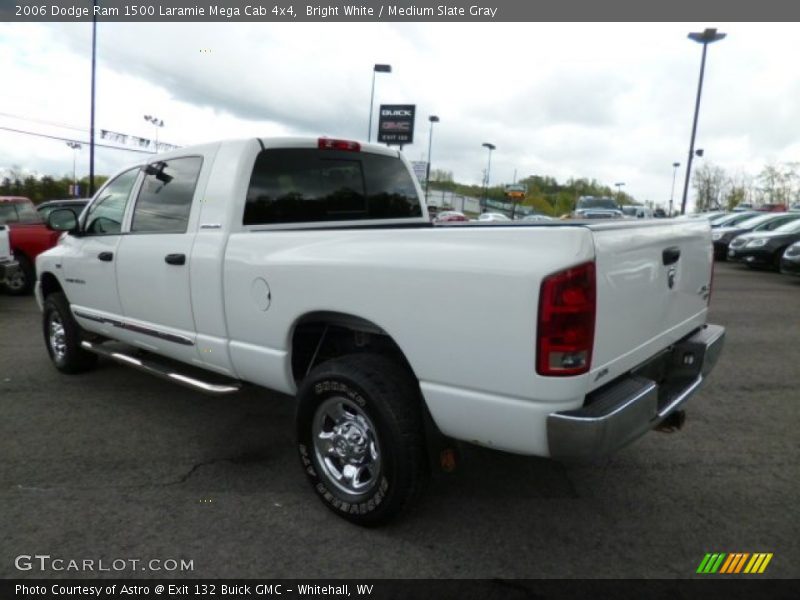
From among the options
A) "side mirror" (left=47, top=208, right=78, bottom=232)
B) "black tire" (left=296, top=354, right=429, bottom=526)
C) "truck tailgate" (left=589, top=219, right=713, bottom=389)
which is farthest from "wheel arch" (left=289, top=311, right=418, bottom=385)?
"side mirror" (left=47, top=208, right=78, bottom=232)

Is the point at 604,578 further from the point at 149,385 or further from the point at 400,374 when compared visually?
the point at 149,385

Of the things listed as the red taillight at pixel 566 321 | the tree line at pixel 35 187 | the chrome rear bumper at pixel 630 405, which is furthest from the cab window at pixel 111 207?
the tree line at pixel 35 187

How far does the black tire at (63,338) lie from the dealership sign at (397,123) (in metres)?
35.1

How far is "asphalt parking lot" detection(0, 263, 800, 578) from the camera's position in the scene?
266cm

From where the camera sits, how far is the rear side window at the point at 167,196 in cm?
377

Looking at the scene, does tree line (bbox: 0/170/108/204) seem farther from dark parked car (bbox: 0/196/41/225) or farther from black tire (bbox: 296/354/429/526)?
black tire (bbox: 296/354/429/526)

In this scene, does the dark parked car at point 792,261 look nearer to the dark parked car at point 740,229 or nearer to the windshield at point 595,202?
the dark parked car at point 740,229

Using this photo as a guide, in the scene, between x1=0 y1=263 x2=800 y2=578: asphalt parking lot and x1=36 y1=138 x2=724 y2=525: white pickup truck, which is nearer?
x1=36 y1=138 x2=724 y2=525: white pickup truck

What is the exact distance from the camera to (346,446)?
2.93 metres

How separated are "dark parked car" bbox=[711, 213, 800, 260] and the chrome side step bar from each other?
1685cm

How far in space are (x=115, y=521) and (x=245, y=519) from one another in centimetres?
65

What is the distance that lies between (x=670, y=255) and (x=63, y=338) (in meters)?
5.14

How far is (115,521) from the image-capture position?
293cm

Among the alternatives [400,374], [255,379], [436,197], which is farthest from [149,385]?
[436,197]
